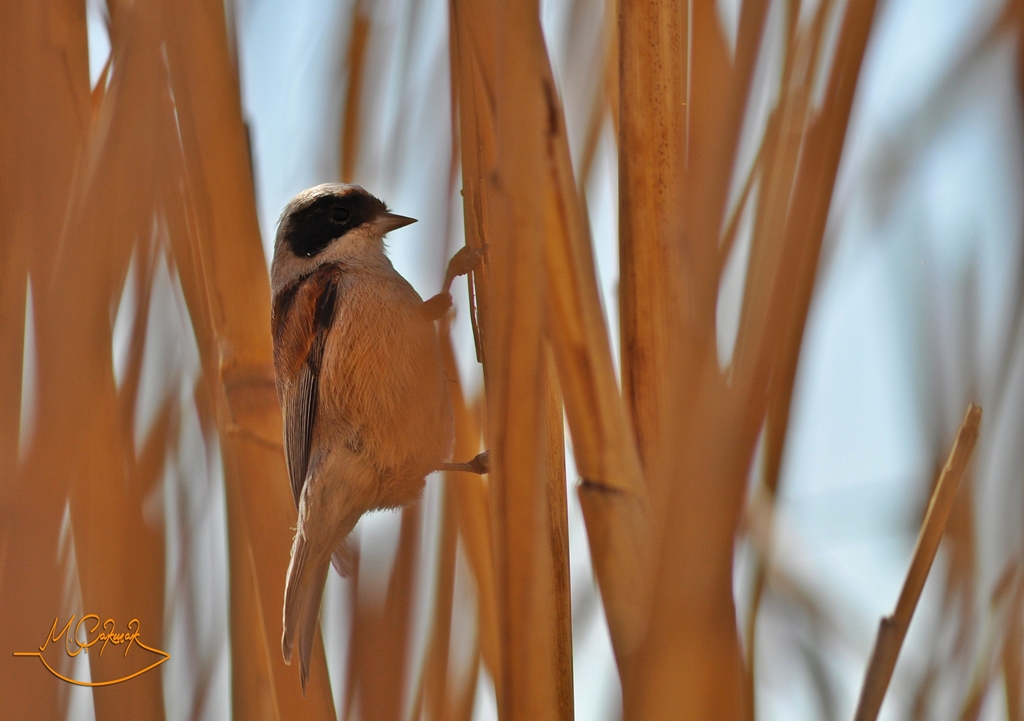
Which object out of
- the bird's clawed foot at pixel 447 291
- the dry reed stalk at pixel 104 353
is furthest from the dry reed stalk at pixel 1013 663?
the dry reed stalk at pixel 104 353

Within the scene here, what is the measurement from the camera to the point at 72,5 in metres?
1.51

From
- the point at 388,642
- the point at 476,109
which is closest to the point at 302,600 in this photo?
the point at 388,642

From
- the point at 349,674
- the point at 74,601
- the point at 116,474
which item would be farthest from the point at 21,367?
the point at 349,674

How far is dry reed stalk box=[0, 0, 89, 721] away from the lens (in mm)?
1352

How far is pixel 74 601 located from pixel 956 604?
1435 millimetres

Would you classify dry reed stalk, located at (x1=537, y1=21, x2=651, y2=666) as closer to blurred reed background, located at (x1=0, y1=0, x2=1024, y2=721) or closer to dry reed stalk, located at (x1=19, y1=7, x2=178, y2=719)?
blurred reed background, located at (x1=0, y1=0, x2=1024, y2=721)

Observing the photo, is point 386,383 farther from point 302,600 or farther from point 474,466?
point 302,600

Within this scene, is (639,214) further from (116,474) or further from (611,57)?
(116,474)

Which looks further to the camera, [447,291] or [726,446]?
[447,291]

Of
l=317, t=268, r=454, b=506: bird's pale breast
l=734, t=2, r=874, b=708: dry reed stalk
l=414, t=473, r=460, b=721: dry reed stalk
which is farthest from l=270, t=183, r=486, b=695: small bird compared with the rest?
l=734, t=2, r=874, b=708: dry reed stalk

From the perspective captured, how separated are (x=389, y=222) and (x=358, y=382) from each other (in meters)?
0.39

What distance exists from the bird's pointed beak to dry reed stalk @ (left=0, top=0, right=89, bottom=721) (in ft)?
2.20

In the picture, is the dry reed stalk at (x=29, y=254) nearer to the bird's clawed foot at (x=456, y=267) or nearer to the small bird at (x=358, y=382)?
the small bird at (x=358, y=382)

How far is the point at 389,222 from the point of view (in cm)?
198
